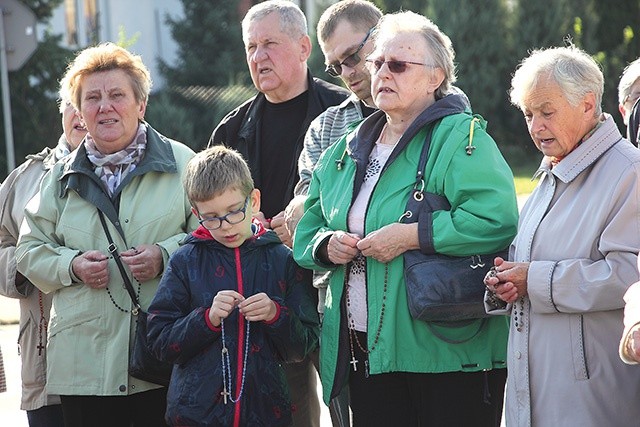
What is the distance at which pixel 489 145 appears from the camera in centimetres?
435

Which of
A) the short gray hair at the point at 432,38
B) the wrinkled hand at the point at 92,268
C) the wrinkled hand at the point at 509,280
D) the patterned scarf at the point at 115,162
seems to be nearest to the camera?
the wrinkled hand at the point at 509,280

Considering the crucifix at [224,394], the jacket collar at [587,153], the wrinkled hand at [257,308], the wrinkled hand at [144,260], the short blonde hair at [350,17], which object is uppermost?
the short blonde hair at [350,17]

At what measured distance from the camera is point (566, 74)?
4.07m

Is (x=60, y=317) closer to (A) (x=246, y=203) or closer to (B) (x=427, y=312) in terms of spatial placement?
(A) (x=246, y=203)

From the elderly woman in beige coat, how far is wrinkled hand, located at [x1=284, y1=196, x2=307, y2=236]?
1062 millimetres

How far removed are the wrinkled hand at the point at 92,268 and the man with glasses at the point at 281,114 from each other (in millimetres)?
911

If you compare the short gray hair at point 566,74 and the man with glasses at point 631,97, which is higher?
the short gray hair at point 566,74

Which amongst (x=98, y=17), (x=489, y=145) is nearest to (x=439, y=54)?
(x=489, y=145)

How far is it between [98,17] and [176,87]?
7.54ft

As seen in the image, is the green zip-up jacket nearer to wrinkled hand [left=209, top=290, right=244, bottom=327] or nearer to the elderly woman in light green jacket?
wrinkled hand [left=209, top=290, right=244, bottom=327]

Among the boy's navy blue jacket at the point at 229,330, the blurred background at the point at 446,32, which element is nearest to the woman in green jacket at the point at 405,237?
the boy's navy blue jacket at the point at 229,330

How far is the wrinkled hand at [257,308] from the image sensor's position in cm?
436

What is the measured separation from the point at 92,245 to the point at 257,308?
1.04 meters

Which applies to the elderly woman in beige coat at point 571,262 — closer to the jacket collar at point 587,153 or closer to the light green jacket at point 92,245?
the jacket collar at point 587,153
